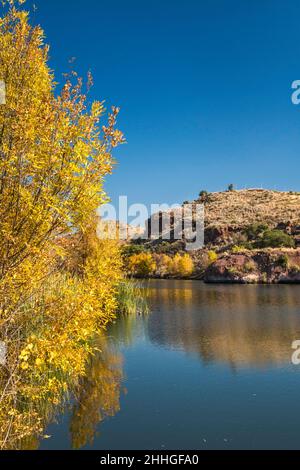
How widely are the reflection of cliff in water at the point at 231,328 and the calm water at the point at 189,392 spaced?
0.05m

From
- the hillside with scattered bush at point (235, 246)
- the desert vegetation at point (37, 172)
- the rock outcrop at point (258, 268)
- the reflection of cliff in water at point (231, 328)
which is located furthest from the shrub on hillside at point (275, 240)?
the desert vegetation at point (37, 172)

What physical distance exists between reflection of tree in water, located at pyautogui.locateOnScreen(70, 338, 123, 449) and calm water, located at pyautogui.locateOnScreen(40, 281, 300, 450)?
27 millimetres

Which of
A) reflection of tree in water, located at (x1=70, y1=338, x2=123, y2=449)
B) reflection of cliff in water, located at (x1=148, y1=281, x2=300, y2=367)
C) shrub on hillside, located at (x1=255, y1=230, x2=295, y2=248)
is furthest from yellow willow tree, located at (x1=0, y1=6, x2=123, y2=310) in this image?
shrub on hillside, located at (x1=255, y1=230, x2=295, y2=248)

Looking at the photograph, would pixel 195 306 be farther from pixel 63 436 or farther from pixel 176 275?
pixel 176 275

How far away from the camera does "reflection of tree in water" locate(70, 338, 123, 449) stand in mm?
10109

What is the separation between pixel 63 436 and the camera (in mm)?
9789

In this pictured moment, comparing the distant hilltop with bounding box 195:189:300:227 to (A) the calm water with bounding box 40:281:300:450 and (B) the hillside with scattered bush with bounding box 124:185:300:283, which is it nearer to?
(B) the hillside with scattered bush with bounding box 124:185:300:283

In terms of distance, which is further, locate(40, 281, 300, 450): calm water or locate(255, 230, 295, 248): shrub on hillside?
locate(255, 230, 295, 248): shrub on hillside

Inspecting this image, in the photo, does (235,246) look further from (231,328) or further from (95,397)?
(95,397)

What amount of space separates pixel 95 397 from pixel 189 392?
2.85 metres

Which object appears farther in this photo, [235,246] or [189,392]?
[235,246]

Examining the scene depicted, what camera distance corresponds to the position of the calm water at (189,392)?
9.64m

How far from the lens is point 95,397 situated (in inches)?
488

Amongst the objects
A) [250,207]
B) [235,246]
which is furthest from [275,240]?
[250,207]
